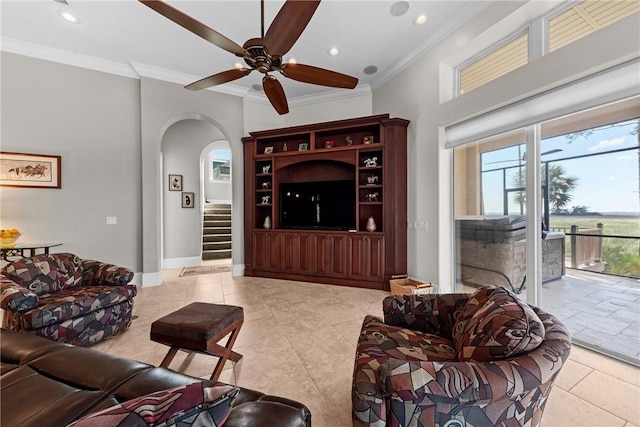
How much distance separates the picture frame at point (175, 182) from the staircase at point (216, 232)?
59.1 inches

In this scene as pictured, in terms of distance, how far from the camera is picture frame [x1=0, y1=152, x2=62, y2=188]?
147 inches

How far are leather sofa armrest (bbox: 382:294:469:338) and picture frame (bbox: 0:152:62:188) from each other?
4.98 m

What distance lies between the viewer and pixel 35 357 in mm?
1316

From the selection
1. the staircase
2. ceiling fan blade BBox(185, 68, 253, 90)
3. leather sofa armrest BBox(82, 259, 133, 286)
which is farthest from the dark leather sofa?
the staircase

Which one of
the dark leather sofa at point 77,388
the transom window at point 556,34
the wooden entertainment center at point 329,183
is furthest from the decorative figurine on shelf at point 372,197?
the dark leather sofa at point 77,388

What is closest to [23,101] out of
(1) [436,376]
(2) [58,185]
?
(2) [58,185]

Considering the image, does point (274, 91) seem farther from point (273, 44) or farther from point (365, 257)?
point (365, 257)

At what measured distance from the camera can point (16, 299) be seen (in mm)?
2156

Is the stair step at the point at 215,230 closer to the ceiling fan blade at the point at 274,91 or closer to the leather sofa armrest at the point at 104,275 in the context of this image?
the leather sofa armrest at the point at 104,275

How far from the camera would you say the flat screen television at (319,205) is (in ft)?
15.5

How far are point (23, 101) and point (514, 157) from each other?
6462 mm

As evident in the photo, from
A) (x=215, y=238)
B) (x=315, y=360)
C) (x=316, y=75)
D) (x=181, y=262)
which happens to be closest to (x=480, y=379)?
(x=315, y=360)

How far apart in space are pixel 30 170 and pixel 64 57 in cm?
175

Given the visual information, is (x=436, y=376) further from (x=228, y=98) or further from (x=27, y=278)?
(x=228, y=98)
